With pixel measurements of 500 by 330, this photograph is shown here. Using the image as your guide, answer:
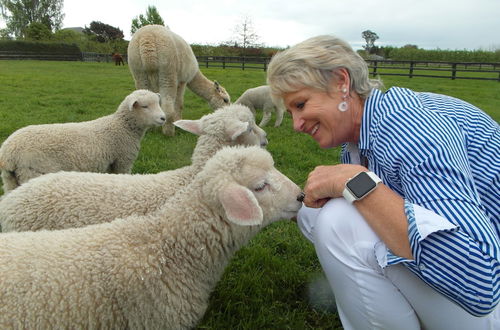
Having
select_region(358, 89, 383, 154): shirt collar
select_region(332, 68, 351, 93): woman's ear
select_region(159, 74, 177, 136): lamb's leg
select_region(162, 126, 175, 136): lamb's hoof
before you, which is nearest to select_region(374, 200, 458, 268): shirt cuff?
select_region(358, 89, 383, 154): shirt collar

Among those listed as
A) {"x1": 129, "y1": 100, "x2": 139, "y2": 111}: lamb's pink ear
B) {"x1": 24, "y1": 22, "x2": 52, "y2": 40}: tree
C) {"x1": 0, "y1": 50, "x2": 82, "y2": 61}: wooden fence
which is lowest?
{"x1": 129, "y1": 100, "x2": 139, "y2": 111}: lamb's pink ear

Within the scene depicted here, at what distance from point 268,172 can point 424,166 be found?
87cm

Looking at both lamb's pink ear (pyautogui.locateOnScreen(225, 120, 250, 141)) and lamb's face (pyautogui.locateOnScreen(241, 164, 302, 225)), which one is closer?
lamb's face (pyautogui.locateOnScreen(241, 164, 302, 225))

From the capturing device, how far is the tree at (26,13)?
187 feet

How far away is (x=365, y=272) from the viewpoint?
1.66m

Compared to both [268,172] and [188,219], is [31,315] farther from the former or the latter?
[268,172]

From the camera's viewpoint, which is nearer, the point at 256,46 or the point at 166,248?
the point at 166,248

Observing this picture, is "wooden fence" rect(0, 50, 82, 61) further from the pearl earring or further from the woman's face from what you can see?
the pearl earring

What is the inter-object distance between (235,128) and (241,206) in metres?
1.61

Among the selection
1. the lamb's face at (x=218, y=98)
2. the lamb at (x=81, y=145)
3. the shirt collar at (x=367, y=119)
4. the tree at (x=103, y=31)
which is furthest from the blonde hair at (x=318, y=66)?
the tree at (x=103, y=31)

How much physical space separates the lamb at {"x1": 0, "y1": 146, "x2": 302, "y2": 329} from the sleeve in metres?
0.67

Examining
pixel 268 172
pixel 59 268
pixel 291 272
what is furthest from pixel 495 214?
pixel 59 268

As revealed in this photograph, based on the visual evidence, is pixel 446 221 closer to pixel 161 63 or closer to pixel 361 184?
pixel 361 184

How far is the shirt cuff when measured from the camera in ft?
4.35
